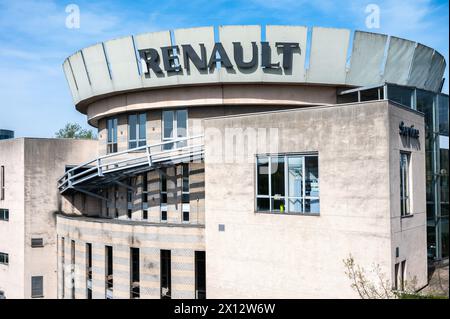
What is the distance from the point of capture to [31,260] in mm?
24469

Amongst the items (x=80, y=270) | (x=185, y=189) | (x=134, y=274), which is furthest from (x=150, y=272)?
(x=80, y=270)

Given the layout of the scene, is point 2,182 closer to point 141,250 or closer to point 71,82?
point 71,82

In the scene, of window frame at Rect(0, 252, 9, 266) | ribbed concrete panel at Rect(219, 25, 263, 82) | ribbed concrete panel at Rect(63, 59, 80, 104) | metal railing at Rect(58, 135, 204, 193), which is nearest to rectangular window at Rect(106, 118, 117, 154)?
metal railing at Rect(58, 135, 204, 193)

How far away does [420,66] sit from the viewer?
67.4 feet

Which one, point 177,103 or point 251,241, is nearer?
point 251,241

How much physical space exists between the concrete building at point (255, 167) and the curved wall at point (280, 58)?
2.6 inches

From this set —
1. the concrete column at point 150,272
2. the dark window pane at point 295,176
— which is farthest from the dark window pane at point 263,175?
the concrete column at point 150,272

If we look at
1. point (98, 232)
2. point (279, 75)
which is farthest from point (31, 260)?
point (279, 75)

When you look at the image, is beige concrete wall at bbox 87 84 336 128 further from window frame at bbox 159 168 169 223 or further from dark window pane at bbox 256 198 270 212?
dark window pane at bbox 256 198 270 212

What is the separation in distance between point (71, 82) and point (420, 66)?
20.0 metres

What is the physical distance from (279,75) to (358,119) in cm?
696

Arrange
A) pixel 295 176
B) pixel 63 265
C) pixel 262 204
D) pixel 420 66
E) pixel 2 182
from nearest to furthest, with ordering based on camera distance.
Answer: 1. pixel 295 176
2. pixel 262 204
3. pixel 420 66
4. pixel 63 265
5. pixel 2 182
